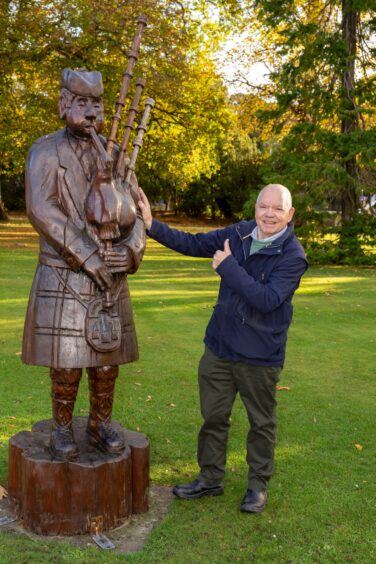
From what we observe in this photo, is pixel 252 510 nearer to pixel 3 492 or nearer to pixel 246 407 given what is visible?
pixel 246 407

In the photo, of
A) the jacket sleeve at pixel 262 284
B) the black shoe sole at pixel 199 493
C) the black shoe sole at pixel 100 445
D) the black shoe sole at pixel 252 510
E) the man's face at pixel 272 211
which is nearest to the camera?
the jacket sleeve at pixel 262 284

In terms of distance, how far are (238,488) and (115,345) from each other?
5.11 ft

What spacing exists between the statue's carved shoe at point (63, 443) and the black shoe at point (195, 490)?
87 centimetres

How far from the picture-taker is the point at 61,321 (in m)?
3.87

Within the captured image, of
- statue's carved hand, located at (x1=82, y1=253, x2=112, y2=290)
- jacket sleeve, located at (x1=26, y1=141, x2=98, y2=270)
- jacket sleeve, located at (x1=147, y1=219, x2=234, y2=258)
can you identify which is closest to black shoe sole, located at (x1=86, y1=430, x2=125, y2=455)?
statue's carved hand, located at (x1=82, y1=253, x2=112, y2=290)

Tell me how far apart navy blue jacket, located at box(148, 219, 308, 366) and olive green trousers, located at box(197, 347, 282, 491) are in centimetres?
9

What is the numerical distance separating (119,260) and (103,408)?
0.98 m

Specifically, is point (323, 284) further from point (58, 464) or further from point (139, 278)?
point (58, 464)

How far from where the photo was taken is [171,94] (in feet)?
67.7

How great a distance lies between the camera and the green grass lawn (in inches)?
154

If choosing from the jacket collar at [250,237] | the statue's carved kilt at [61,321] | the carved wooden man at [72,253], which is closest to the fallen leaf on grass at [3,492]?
the carved wooden man at [72,253]

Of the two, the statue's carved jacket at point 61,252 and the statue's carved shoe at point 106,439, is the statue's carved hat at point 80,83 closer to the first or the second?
the statue's carved jacket at point 61,252

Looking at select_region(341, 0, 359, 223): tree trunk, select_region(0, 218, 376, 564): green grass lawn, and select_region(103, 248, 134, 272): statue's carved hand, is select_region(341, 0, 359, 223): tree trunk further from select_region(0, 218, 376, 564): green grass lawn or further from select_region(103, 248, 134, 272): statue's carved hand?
select_region(103, 248, 134, 272): statue's carved hand

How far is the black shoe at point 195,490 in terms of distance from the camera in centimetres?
451
